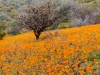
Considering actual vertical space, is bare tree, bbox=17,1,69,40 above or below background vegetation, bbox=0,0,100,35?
above

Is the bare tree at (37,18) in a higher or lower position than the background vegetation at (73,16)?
higher

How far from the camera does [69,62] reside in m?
10.3

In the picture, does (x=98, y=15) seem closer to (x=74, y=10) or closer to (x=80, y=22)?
(x=80, y=22)

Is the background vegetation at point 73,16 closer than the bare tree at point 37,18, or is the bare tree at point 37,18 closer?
the bare tree at point 37,18

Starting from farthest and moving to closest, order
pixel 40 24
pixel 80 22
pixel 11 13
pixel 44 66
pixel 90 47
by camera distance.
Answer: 1. pixel 11 13
2. pixel 80 22
3. pixel 40 24
4. pixel 90 47
5. pixel 44 66

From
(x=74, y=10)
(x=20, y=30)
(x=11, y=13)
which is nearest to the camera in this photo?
(x=20, y=30)

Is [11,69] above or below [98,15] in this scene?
above

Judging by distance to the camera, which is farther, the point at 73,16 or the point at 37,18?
the point at 73,16

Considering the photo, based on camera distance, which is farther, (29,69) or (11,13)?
(11,13)

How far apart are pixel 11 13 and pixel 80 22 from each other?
2766 cm

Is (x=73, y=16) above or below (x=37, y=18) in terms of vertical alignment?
below

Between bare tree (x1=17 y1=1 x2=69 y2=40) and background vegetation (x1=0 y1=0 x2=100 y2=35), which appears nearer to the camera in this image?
bare tree (x1=17 y1=1 x2=69 y2=40)

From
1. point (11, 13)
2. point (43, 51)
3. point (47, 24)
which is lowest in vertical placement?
point (11, 13)

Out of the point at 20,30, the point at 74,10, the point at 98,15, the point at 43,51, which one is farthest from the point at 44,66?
the point at 74,10
